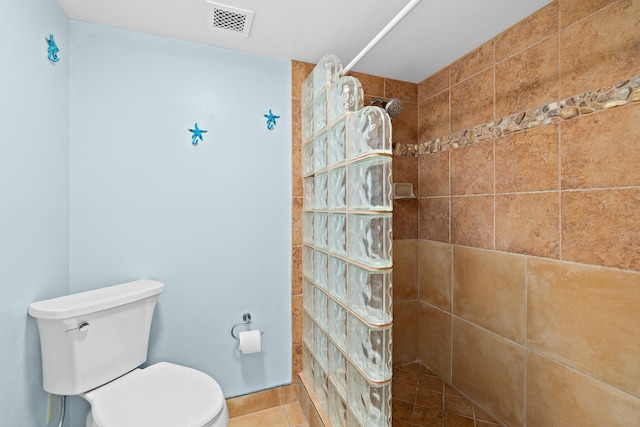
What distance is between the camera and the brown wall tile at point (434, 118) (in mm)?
1867

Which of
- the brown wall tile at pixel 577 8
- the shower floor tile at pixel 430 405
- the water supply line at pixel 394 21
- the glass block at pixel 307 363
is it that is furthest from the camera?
the glass block at pixel 307 363

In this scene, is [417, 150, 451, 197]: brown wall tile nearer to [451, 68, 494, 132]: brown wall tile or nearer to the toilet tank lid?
[451, 68, 494, 132]: brown wall tile

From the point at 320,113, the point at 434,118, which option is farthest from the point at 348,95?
the point at 434,118

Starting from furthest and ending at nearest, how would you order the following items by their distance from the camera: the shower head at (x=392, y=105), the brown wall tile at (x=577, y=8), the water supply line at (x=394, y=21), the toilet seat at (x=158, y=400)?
the shower head at (x=392, y=105), the brown wall tile at (x=577, y=8), the toilet seat at (x=158, y=400), the water supply line at (x=394, y=21)

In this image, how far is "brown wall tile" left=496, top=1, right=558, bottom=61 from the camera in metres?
1.27

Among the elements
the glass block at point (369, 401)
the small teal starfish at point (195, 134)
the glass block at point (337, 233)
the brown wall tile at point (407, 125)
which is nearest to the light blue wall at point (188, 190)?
the small teal starfish at point (195, 134)

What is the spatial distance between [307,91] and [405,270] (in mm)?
1411

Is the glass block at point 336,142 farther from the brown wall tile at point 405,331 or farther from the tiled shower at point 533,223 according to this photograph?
the brown wall tile at point 405,331

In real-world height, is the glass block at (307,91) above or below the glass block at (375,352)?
above

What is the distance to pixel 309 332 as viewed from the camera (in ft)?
5.47

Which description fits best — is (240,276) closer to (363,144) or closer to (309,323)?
(309,323)

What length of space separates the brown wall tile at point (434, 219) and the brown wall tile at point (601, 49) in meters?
0.86

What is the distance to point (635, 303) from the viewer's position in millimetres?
1002

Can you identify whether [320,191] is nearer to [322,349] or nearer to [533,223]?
[322,349]
